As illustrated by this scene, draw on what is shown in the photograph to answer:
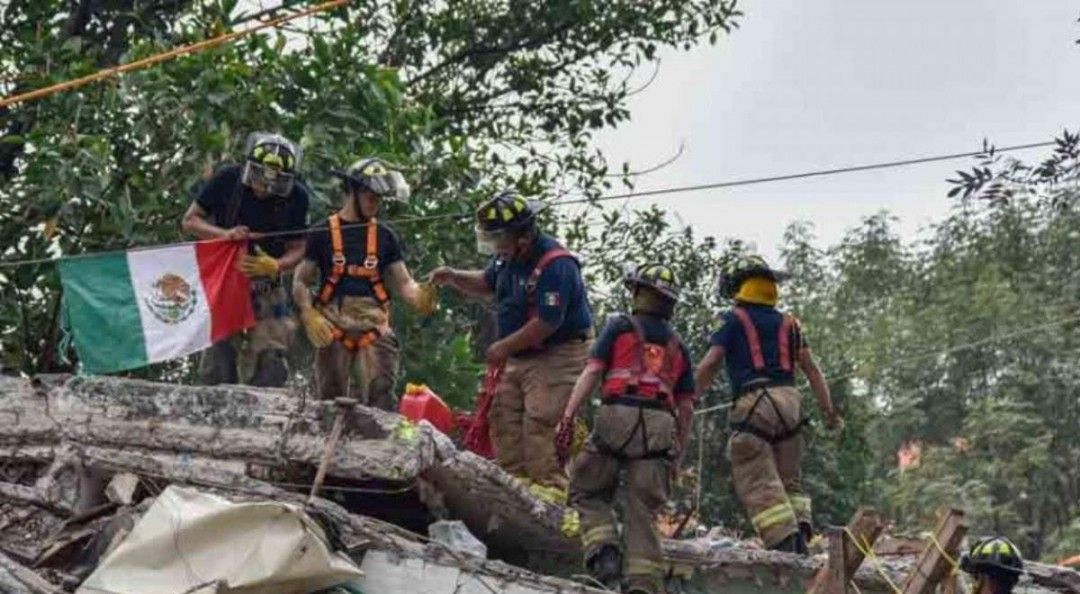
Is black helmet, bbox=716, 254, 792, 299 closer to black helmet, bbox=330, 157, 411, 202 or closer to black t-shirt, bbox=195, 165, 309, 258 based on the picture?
black helmet, bbox=330, 157, 411, 202

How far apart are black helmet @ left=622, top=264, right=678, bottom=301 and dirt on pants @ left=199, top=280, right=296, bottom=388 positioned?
199 cm

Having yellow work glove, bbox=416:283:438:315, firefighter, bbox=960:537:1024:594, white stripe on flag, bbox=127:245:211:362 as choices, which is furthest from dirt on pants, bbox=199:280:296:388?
firefighter, bbox=960:537:1024:594

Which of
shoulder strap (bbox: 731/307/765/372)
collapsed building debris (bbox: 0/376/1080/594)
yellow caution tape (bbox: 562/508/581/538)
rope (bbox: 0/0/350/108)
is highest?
rope (bbox: 0/0/350/108)

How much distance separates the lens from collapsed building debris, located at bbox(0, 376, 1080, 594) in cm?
809

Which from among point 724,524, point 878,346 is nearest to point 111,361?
point 724,524

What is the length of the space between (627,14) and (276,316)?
7729 mm

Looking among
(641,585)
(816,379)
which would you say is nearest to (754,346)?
(816,379)

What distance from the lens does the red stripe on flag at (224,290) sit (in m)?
9.66

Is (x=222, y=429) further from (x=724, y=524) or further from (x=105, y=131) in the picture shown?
(x=724, y=524)

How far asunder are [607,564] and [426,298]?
5.86 feet

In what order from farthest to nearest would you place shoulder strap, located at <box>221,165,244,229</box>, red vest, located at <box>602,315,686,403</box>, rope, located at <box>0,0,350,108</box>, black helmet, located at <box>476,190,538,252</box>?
rope, located at <box>0,0,350,108</box>, shoulder strap, located at <box>221,165,244,229</box>, black helmet, located at <box>476,190,538,252</box>, red vest, located at <box>602,315,686,403</box>

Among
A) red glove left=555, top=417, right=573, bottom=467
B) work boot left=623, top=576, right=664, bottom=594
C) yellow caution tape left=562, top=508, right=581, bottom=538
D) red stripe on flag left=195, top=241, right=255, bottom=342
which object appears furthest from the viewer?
red stripe on flag left=195, top=241, right=255, bottom=342

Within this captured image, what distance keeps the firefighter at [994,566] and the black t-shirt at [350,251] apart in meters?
3.19

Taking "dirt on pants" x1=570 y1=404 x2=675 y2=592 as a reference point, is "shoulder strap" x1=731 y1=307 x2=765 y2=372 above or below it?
above
